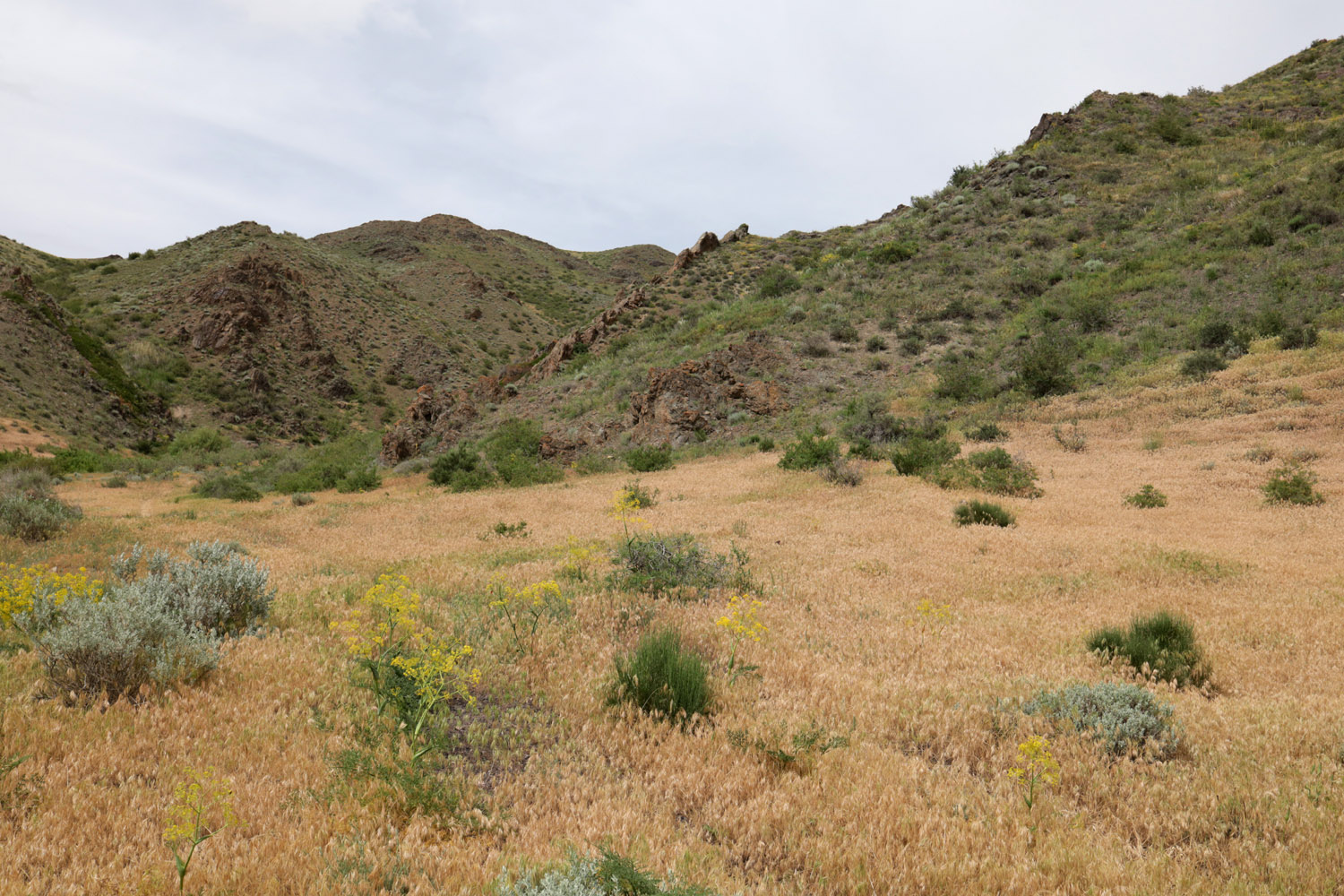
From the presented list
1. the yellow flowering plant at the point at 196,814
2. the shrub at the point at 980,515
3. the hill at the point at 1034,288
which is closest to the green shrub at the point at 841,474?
the shrub at the point at 980,515

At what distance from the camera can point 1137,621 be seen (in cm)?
591

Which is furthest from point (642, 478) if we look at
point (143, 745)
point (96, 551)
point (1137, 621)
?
point (143, 745)

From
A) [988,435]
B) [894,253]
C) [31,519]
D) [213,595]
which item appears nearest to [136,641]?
[213,595]

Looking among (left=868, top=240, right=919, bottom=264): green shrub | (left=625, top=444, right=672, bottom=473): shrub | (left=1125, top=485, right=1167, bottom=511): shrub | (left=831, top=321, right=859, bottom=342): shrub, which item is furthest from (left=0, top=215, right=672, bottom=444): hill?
(left=1125, top=485, right=1167, bottom=511): shrub

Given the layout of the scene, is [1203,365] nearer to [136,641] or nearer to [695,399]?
[695,399]

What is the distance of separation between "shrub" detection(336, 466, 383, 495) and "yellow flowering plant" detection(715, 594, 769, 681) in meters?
21.3

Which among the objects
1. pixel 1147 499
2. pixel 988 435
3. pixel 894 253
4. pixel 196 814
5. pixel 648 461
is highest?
pixel 894 253

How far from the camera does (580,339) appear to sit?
4178cm

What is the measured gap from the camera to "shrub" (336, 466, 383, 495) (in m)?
23.5

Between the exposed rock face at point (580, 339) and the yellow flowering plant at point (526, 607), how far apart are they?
33.4 m

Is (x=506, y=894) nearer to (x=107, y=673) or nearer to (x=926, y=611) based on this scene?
(x=107, y=673)

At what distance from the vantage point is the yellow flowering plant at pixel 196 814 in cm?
255

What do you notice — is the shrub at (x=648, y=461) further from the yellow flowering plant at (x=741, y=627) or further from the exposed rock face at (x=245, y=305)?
the exposed rock face at (x=245, y=305)

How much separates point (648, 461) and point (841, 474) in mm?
8541
